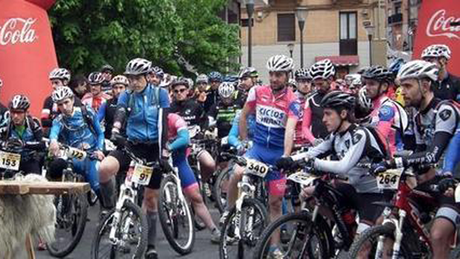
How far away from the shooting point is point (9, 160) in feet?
32.6

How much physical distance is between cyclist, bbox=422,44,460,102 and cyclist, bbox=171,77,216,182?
3630 millimetres

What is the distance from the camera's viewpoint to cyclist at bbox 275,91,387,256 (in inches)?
275

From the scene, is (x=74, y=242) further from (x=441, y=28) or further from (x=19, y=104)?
(x=441, y=28)

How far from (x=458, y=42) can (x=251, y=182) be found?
194 inches

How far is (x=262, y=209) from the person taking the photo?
8.34 m

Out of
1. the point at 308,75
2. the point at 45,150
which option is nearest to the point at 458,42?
the point at 308,75

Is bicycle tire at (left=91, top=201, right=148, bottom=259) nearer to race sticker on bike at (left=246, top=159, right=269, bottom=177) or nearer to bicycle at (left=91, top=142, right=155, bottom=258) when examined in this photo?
bicycle at (left=91, top=142, right=155, bottom=258)

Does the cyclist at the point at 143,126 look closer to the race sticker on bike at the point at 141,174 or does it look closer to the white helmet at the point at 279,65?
the race sticker on bike at the point at 141,174

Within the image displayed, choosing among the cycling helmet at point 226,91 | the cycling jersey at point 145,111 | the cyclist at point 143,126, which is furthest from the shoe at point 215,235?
the cycling helmet at point 226,91

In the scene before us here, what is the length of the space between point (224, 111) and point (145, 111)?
16.5 ft

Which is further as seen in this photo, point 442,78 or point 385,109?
point 442,78

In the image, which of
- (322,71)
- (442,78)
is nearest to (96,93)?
(322,71)

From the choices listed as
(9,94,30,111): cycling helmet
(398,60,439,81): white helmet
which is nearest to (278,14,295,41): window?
(9,94,30,111): cycling helmet

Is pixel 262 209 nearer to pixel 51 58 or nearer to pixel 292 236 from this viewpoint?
pixel 292 236
